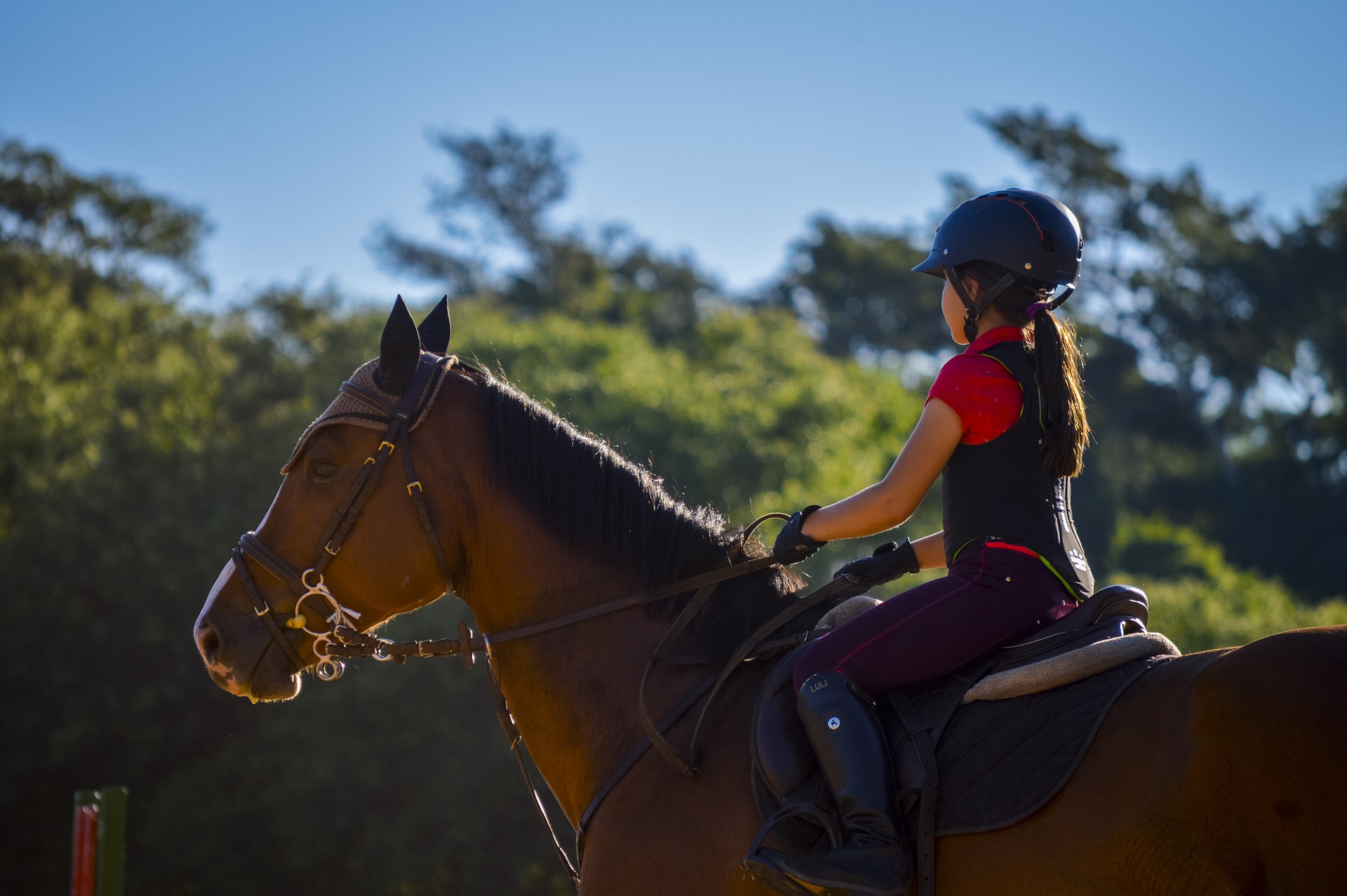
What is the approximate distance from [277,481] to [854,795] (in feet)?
52.3

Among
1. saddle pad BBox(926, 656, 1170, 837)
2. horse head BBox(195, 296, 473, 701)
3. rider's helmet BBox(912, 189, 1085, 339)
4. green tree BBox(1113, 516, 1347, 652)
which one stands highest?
green tree BBox(1113, 516, 1347, 652)

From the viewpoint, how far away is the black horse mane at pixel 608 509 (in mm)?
3547

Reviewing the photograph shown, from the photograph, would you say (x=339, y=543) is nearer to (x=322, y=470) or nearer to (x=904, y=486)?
(x=322, y=470)

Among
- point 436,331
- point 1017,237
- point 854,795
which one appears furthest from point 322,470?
point 1017,237

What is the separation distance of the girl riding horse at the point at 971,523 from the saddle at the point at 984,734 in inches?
2.7

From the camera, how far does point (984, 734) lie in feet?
9.20

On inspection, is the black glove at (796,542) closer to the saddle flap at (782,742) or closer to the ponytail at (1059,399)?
the saddle flap at (782,742)

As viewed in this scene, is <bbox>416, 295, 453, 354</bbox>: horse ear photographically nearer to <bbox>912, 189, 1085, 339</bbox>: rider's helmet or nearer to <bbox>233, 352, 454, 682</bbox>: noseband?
<bbox>233, 352, 454, 682</bbox>: noseband

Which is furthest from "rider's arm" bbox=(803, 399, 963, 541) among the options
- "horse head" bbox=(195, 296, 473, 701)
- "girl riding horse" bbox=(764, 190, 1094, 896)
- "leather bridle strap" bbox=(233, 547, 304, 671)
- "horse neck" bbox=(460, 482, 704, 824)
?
"leather bridle strap" bbox=(233, 547, 304, 671)

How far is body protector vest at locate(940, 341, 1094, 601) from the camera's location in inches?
117

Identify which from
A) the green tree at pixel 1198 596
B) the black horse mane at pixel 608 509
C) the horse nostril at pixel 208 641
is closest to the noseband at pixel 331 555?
the horse nostril at pixel 208 641

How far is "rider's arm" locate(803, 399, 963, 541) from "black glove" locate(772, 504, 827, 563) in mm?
34

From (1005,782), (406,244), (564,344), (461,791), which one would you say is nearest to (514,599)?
(1005,782)

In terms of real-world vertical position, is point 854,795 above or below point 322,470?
below
